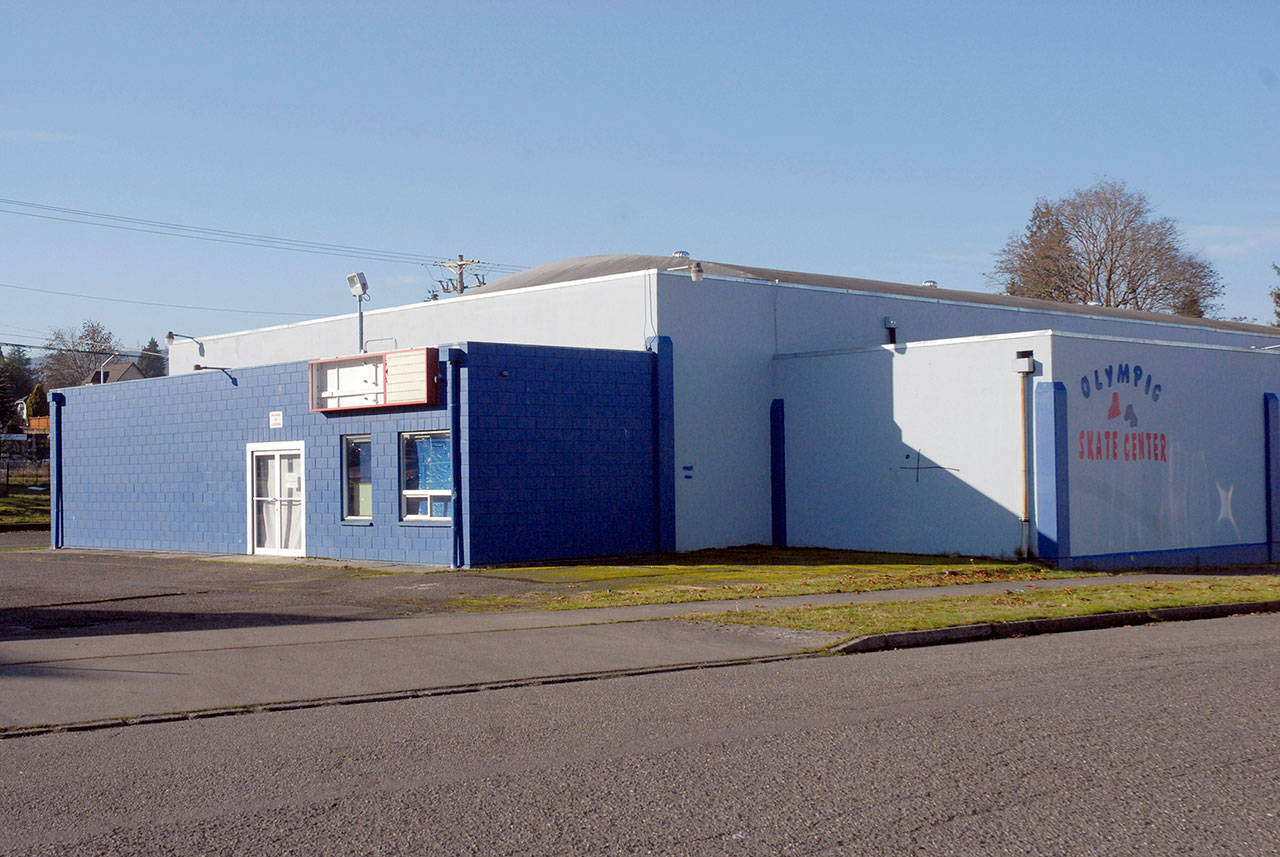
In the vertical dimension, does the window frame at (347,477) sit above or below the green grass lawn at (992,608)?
above

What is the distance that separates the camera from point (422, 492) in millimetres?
23141

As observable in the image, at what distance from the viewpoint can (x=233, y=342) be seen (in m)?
37.2

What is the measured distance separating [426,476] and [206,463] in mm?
7537

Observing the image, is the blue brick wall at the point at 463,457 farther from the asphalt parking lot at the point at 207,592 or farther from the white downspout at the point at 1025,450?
the white downspout at the point at 1025,450

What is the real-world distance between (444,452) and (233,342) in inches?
668

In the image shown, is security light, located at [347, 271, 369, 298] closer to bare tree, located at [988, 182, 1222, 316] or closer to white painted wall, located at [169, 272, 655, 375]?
white painted wall, located at [169, 272, 655, 375]

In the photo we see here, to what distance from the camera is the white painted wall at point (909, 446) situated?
22.8m

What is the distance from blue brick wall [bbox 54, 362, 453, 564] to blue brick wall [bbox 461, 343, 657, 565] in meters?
0.89

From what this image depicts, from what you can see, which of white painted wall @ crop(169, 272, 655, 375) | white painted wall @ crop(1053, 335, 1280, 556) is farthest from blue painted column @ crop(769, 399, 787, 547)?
white painted wall @ crop(1053, 335, 1280, 556)

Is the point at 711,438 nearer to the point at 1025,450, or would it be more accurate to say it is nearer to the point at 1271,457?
the point at 1025,450

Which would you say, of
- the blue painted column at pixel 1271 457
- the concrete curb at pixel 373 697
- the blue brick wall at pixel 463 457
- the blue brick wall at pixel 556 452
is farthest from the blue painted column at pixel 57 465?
the blue painted column at pixel 1271 457

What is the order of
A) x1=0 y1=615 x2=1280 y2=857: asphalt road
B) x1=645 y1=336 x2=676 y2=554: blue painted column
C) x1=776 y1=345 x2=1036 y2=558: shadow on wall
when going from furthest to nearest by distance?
x1=645 y1=336 x2=676 y2=554: blue painted column < x1=776 y1=345 x2=1036 y2=558: shadow on wall < x1=0 y1=615 x2=1280 y2=857: asphalt road

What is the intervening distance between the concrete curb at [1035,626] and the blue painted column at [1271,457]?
36.2 ft

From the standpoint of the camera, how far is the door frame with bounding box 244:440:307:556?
83.5ft
